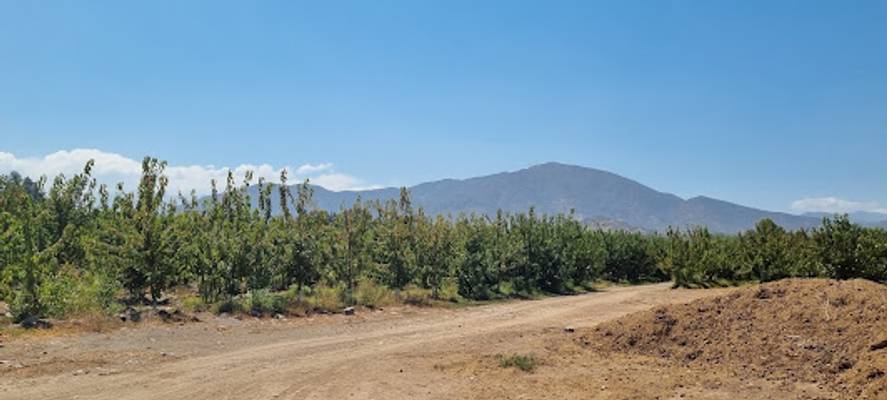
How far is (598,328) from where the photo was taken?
14.3 m

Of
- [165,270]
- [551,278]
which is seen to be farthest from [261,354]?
[551,278]

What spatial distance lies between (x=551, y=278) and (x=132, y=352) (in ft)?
70.8

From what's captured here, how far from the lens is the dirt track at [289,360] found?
9617mm

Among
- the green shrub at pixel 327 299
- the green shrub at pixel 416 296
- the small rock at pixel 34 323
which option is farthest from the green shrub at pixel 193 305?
the green shrub at pixel 416 296

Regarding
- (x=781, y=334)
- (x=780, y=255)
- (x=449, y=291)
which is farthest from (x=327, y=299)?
(x=780, y=255)

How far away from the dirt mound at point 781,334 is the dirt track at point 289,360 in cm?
215

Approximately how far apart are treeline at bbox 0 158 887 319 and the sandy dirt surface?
2767 millimetres

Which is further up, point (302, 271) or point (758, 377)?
point (302, 271)

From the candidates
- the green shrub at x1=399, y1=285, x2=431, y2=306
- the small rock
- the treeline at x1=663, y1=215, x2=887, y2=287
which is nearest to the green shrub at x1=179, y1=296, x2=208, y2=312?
the small rock

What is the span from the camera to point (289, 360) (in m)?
12.2

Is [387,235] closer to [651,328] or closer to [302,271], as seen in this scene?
[302,271]

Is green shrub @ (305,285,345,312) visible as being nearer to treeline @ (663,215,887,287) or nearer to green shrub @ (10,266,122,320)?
green shrub @ (10,266,122,320)

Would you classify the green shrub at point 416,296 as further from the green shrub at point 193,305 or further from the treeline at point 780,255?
the treeline at point 780,255

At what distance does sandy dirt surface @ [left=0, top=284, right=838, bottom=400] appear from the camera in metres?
9.53
